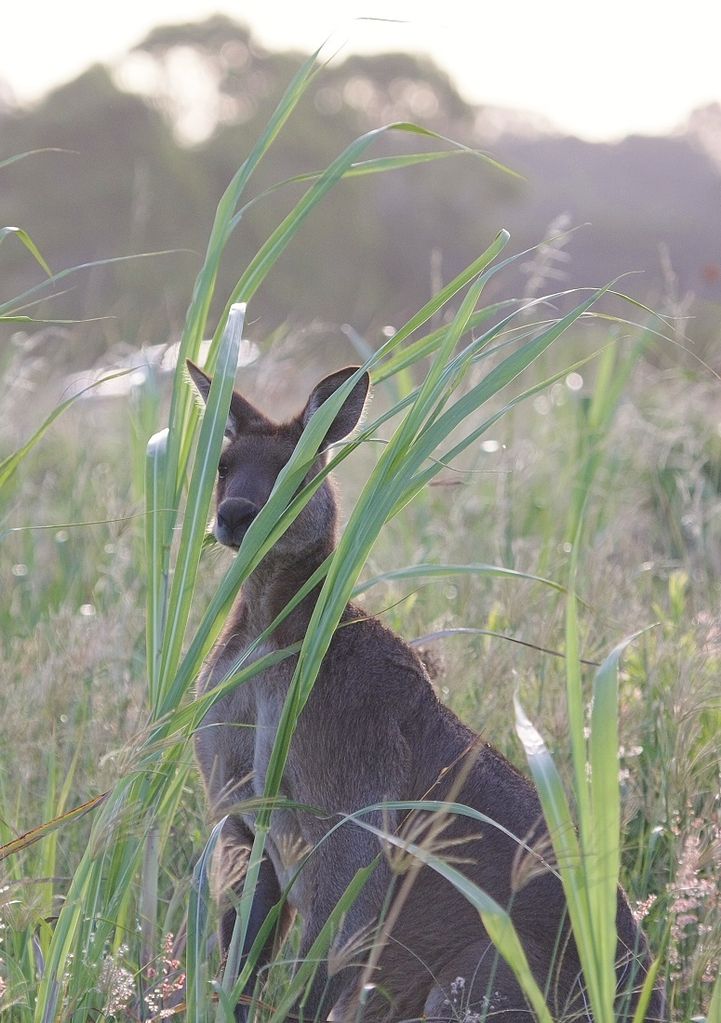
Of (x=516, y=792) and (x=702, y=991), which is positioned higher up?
(x=516, y=792)

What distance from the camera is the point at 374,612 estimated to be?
11.9 ft

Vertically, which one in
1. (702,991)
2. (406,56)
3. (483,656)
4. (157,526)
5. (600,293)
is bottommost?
(702,991)

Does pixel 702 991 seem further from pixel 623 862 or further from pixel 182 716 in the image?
pixel 182 716

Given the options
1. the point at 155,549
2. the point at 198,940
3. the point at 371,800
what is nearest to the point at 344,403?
the point at 155,549

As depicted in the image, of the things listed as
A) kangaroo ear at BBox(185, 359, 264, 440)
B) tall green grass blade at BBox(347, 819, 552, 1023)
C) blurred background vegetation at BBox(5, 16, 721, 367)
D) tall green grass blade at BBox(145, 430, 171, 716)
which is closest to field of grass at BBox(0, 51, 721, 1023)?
tall green grass blade at BBox(145, 430, 171, 716)

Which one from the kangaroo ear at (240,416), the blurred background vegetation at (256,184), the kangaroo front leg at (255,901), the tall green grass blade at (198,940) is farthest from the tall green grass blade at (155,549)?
the blurred background vegetation at (256,184)

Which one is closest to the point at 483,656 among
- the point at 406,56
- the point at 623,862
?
the point at 623,862

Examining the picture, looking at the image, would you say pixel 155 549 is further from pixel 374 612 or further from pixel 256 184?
pixel 256 184

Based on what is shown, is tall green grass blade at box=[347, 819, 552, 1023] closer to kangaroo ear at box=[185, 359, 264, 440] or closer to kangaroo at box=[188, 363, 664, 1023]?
kangaroo at box=[188, 363, 664, 1023]

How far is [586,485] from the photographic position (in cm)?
251

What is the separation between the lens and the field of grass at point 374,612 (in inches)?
86.9

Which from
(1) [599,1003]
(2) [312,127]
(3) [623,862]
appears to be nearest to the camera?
(1) [599,1003]

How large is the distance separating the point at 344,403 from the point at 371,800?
3.19ft

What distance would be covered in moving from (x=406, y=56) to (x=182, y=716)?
106ft
